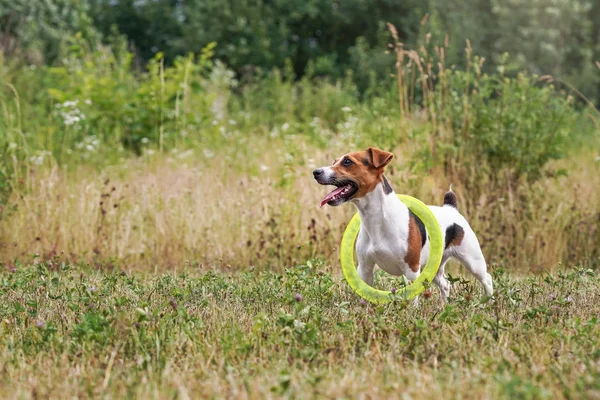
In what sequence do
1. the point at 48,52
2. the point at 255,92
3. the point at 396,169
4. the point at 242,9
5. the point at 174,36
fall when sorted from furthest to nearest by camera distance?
the point at 174,36 < the point at 242,9 < the point at 48,52 < the point at 255,92 < the point at 396,169

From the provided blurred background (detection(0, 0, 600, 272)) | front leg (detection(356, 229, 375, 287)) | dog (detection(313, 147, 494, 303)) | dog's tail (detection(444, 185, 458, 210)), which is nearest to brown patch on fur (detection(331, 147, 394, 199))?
dog (detection(313, 147, 494, 303))

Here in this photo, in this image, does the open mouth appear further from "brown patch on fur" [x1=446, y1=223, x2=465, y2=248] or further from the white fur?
"brown patch on fur" [x1=446, y1=223, x2=465, y2=248]

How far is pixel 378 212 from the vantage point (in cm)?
536

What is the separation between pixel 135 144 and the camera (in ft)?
39.7

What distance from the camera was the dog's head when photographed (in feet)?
17.1

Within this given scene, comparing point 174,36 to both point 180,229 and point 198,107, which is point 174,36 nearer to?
point 198,107

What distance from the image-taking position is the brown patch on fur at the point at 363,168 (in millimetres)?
5241

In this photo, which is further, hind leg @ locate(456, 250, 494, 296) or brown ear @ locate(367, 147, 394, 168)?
hind leg @ locate(456, 250, 494, 296)

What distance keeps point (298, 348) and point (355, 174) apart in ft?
5.07

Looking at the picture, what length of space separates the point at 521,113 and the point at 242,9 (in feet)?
62.2

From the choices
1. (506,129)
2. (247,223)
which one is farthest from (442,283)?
(506,129)

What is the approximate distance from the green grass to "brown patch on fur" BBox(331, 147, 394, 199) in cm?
79

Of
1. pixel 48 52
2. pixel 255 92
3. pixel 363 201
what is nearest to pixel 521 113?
pixel 363 201

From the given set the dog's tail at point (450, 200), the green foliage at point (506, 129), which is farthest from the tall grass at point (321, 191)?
the dog's tail at point (450, 200)
